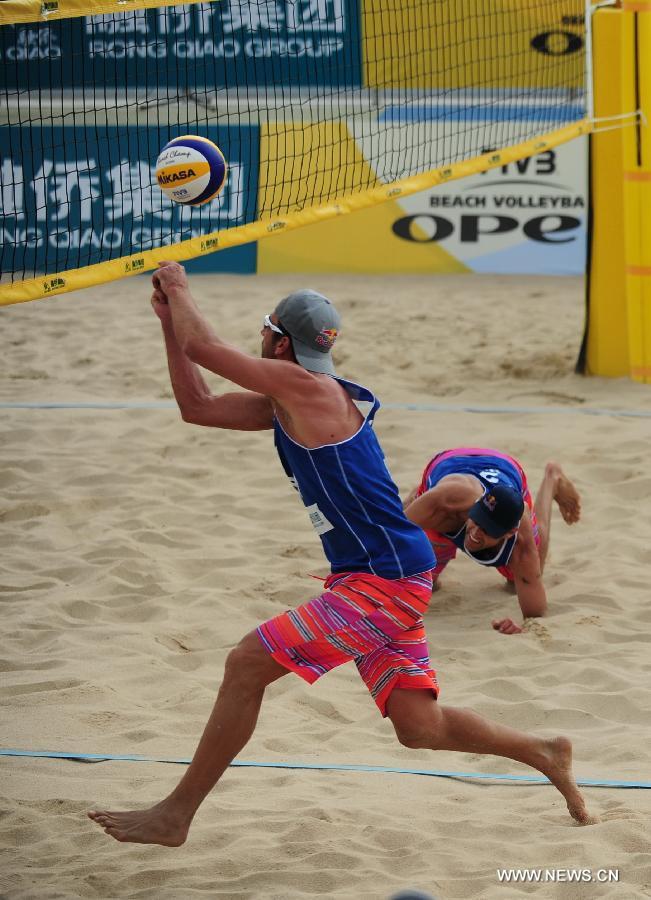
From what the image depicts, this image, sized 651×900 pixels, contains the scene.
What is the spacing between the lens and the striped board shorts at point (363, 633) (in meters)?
3.21

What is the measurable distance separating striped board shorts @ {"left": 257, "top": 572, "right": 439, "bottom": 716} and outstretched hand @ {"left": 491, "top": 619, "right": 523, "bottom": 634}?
1.68 m

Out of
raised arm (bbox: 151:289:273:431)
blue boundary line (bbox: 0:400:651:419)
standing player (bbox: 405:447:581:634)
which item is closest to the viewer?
raised arm (bbox: 151:289:273:431)

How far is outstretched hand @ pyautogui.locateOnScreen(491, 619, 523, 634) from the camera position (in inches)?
196

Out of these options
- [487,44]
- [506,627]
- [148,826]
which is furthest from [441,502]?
[487,44]

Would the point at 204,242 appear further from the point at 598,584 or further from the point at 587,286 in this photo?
the point at 587,286

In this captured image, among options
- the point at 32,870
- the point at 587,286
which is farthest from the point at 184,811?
the point at 587,286

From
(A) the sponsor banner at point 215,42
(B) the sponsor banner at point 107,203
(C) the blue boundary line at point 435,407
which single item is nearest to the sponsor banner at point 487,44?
(A) the sponsor banner at point 215,42

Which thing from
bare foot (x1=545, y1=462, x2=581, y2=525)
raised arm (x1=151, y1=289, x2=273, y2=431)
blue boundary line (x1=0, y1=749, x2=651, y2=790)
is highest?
raised arm (x1=151, y1=289, x2=273, y2=431)

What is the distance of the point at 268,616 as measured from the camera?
5.07 m

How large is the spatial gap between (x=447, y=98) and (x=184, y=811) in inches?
347

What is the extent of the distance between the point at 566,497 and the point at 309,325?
8.13 ft

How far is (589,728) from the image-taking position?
4.17m

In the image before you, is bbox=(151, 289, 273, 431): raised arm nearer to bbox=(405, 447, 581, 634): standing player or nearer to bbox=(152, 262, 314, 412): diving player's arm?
bbox=(152, 262, 314, 412): diving player's arm

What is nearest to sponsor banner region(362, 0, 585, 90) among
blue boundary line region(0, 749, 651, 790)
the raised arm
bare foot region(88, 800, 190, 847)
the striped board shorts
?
the raised arm
